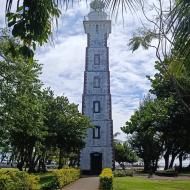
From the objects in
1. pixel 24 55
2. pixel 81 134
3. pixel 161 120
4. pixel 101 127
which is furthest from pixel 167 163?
pixel 24 55

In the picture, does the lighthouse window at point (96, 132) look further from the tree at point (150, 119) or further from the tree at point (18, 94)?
the tree at point (18, 94)

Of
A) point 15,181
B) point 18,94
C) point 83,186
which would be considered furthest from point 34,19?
point 83,186

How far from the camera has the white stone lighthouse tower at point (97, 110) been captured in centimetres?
4997

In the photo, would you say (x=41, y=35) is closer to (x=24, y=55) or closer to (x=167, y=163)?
(x=24, y=55)

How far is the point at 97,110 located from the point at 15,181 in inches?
1286

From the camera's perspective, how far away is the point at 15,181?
18.3 m

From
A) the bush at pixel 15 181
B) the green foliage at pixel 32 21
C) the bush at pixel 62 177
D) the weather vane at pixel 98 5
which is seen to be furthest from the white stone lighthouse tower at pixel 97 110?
the weather vane at pixel 98 5

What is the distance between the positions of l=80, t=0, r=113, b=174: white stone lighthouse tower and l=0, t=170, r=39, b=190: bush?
28.5m

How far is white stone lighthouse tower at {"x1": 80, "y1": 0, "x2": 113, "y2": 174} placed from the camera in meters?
50.0

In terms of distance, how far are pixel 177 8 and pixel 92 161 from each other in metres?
46.9

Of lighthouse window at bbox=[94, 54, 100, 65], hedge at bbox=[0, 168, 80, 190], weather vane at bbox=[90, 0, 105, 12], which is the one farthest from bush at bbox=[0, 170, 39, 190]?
lighthouse window at bbox=[94, 54, 100, 65]

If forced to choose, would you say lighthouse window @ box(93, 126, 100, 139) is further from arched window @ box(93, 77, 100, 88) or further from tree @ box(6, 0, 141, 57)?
tree @ box(6, 0, 141, 57)

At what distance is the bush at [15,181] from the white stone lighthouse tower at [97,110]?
93.4 feet

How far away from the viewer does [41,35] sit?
4410mm
